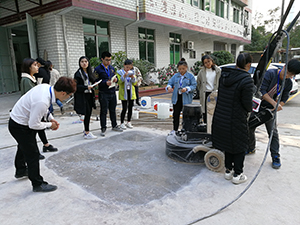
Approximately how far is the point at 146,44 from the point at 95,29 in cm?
334

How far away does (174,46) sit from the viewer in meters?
14.5

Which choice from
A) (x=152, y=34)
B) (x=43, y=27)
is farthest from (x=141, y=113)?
(x=152, y=34)

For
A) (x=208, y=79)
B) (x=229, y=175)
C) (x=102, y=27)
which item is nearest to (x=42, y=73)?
(x=208, y=79)

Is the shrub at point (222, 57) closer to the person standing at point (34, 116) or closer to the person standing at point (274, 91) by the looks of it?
the person standing at point (274, 91)

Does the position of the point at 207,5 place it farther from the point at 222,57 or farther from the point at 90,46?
the point at 90,46

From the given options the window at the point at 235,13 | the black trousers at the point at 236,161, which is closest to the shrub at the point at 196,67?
the window at the point at 235,13

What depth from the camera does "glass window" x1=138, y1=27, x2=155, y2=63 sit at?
12.1 meters

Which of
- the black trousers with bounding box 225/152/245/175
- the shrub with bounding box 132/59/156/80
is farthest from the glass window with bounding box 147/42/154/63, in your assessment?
the black trousers with bounding box 225/152/245/175

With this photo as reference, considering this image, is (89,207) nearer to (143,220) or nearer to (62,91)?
(143,220)

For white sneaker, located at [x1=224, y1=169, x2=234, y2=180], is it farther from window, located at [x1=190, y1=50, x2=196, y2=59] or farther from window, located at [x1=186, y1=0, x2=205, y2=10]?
window, located at [x1=190, y1=50, x2=196, y2=59]

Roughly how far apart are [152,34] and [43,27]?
19.8ft

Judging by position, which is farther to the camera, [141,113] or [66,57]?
[66,57]

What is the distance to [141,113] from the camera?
24.1 feet

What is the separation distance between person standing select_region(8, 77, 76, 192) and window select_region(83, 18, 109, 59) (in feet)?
25.2
